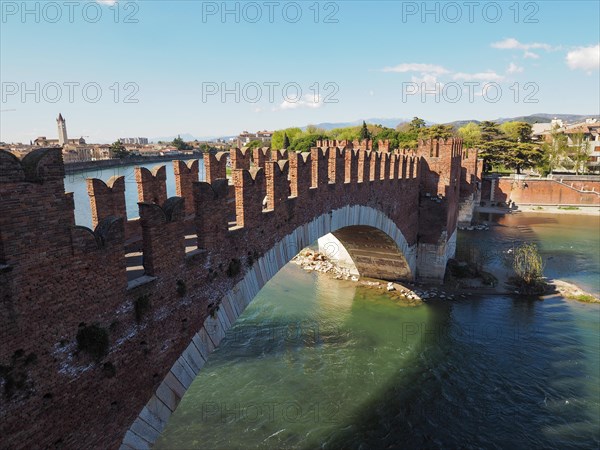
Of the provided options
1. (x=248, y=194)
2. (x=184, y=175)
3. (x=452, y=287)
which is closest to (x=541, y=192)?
(x=452, y=287)

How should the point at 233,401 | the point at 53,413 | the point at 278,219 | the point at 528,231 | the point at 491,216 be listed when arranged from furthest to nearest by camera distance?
the point at 491,216 < the point at 528,231 < the point at 233,401 < the point at 278,219 < the point at 53,413

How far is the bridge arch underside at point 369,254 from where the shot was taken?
18.7 m

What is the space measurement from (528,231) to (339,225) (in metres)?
29.2

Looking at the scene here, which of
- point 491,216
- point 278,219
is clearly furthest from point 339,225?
point 491,216

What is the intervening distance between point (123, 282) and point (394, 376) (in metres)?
10.4

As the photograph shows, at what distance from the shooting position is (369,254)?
20812mm

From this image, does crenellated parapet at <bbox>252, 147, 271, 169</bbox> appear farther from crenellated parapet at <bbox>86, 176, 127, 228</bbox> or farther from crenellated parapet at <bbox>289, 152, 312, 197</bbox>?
crenellated parapet at <bbox>86, 176, 127, 228</bbox>

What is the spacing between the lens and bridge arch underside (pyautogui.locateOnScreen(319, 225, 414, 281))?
18.7 meters

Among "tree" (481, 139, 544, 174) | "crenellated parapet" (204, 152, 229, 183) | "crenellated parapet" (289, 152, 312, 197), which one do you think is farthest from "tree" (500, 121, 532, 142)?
"crenellated parapet" (204, 152, 229, 183)

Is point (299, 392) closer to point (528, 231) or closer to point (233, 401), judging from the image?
point (233, 401)

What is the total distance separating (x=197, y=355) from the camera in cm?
729

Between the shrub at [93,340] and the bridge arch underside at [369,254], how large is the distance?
13.1 meters

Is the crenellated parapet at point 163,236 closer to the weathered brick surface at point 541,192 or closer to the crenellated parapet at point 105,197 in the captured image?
the crenellated parapet at point 105,197

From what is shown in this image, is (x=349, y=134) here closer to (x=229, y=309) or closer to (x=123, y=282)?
(x=229, y=309)
